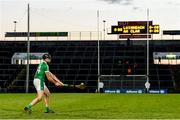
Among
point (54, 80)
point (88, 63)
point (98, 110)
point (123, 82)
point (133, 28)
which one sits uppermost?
point (133, 28)

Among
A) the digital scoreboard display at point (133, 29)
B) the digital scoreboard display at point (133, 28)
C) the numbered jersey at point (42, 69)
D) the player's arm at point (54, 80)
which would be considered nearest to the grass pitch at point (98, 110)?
the player's arm at point (54, 80)

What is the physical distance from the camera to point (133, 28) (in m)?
79.3

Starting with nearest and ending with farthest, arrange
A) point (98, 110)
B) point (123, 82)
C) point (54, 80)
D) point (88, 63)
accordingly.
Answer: point (54, 80) → point (98, 110) → point (123, 82) → point (88, 63)

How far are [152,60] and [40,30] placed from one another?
72.6 ft

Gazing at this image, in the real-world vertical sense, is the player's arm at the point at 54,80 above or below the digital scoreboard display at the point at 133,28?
below

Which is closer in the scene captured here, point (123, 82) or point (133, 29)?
point (123, 82)

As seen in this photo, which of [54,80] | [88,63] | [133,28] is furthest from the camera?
[88,63]

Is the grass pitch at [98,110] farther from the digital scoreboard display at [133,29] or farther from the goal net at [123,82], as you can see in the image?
the digital scoreboard display at [133,29]

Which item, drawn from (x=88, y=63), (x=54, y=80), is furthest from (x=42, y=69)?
(x=88, y=63)

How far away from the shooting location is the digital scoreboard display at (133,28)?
78062 millimetres

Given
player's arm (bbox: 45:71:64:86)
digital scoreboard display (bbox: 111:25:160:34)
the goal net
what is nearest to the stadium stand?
the goal net

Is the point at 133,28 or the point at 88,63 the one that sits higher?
the point at 133,28

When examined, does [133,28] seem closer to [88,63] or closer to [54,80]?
[88,63]

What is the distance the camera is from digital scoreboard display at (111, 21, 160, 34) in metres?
78.1
